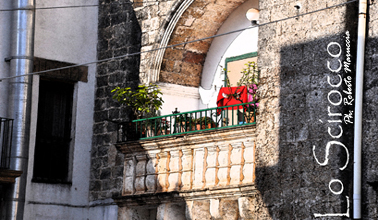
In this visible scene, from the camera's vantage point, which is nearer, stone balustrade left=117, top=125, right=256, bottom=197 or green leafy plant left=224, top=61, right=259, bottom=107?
stone balustrade left=117, top=125, right=256, bottom=197

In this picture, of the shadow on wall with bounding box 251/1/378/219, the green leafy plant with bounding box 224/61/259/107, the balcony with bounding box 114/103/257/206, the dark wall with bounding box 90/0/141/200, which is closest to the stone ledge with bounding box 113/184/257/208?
the balcony with bounding box 114/103/257/206

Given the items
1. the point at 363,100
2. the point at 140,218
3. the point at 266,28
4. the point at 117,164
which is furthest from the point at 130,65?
the point at 363,100

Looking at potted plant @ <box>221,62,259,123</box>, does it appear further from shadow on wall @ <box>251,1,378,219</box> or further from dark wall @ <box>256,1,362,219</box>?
shadow on wall @ <box>251,1,378,219</box>

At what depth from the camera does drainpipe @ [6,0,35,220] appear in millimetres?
12875

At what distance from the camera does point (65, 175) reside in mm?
14031

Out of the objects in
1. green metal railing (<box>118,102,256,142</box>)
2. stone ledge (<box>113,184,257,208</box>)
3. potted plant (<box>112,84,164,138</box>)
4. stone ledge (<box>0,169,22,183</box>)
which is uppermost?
potted plant (<box>112,84,164,138</box>)

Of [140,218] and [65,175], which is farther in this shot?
[65,175]

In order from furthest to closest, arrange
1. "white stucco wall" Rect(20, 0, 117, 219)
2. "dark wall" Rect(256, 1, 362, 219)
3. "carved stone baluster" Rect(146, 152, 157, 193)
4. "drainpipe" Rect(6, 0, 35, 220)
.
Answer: "white stucco wall" Rect(20, 0, 117, 219)
"drainpipe" Rect(6, 0, 35, 220)
"carved stone baluster" Rect(146, 152, 157, 193)
"dark wall" Rect(256, 1, 362, 219)

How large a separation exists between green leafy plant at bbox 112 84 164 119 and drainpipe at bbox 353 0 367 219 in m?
4.24

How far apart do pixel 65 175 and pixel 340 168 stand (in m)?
5.96

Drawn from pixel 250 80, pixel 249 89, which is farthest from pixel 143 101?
pixel 250 80

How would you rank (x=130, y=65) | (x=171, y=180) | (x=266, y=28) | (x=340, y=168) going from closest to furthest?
(x=340, y=168)
(x=266, y=28)
(x=171, y=180)
(x=130, y=65)

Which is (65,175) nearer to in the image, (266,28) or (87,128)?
(87,128)

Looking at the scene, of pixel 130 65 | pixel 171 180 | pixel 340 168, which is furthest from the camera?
pixel 130 65
